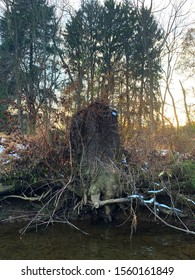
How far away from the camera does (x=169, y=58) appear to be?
19.8 metres

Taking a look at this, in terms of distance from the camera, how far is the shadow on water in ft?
14.8

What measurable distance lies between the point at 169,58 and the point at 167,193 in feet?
52.3

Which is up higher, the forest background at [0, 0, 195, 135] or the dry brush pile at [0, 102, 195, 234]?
the forest background at [0, 0, 195, 135]

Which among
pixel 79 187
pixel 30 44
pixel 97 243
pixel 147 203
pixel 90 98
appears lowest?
pixel 97 243

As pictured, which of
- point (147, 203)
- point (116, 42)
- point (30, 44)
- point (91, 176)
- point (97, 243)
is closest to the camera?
point (97, 243)

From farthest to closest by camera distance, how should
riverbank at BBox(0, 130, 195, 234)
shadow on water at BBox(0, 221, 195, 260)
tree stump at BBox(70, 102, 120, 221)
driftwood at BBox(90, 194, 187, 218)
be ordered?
tree stump at BBox(70, 102, 120, 221) → riverbank at BBox(0, 130, 195, 234) → driftwood at BBox(90, 194, 187, 218) → shadow on water at BBox(0, 221, 195, 260)

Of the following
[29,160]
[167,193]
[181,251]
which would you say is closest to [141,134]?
[167,193]

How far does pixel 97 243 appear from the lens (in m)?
5.01

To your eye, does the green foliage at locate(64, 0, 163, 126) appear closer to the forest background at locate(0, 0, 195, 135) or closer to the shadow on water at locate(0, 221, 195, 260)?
the forest background at locate(0, 0, 195, 135)

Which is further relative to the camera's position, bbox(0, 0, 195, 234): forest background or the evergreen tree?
the evergreen tree

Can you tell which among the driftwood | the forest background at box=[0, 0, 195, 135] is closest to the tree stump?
the driftwood

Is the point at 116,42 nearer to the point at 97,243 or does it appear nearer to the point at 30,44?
the point at 30,44

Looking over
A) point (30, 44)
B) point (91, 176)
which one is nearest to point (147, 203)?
point (91, 176)

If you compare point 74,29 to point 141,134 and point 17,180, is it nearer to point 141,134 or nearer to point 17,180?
point 141,134
